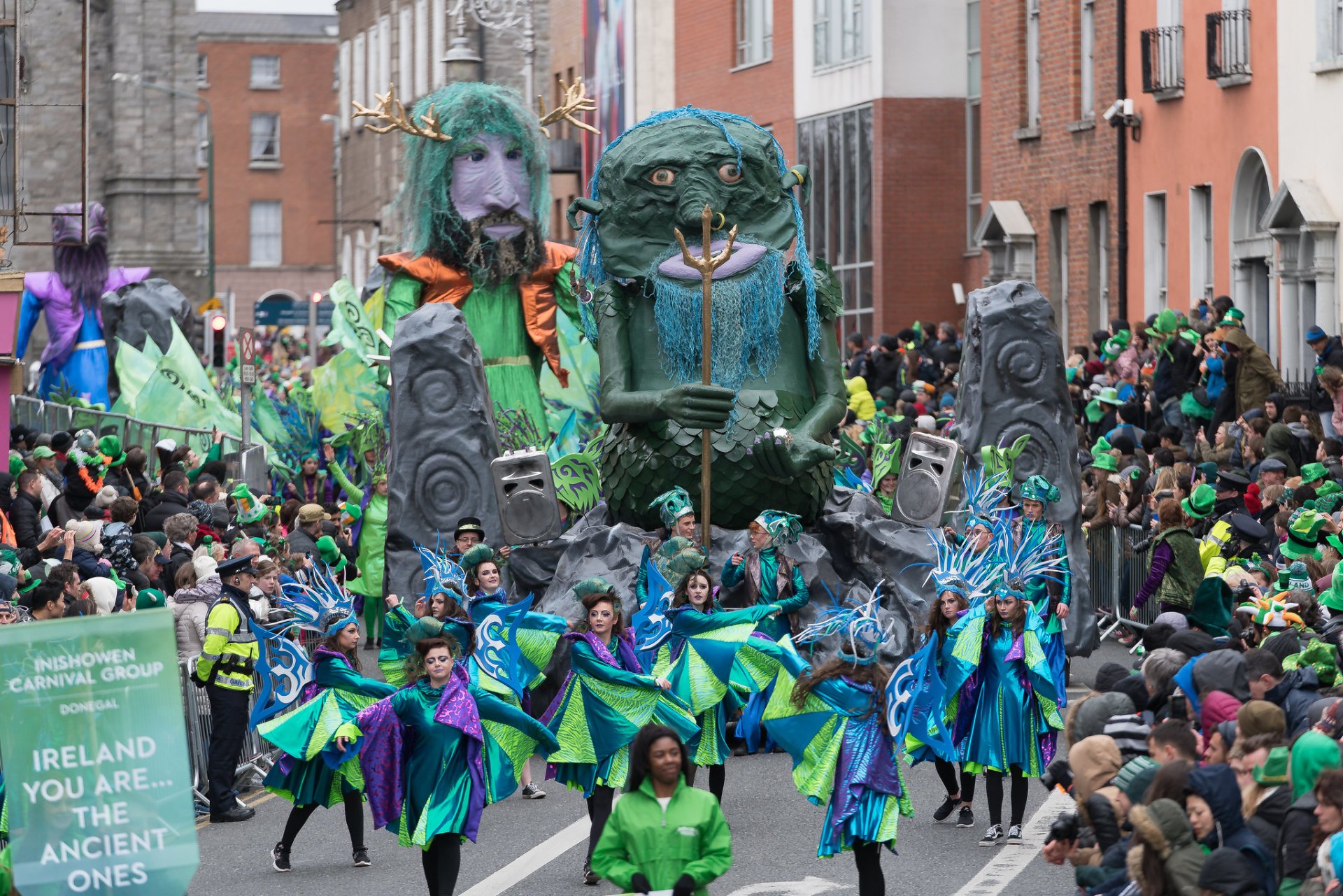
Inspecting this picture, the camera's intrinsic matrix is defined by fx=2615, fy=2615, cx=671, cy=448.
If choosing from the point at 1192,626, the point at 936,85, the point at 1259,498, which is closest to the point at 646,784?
the point at 1192,626

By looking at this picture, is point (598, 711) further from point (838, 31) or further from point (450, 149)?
point (838, 31)

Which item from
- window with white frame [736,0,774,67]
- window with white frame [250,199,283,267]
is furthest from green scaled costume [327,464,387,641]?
window with white frame [250,199,283,267]

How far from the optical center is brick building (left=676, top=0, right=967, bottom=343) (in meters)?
37.2

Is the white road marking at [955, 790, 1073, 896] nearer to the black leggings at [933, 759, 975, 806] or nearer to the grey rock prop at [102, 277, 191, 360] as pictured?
the black leggings at [933, 759, 975, 806]

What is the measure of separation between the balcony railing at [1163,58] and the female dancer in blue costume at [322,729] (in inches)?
715

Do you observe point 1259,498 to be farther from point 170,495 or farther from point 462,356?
point 170,495

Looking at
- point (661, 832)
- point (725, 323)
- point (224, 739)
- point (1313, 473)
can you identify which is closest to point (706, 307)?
point (725, 323)

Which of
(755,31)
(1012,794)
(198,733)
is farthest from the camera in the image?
(755,31)

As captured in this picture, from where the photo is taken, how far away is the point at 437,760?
10352mm

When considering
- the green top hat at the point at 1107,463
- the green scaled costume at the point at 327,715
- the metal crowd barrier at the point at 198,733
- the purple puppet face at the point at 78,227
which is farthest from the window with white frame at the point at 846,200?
the green scaled costume at the point at 327,715

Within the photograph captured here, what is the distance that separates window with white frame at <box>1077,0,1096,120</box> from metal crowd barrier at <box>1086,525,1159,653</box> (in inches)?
476

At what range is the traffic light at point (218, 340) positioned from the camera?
1072 inches

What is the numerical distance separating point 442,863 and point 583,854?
1.54m

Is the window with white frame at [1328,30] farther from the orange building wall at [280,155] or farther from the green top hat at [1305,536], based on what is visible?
the orange building wall at [280,155]
